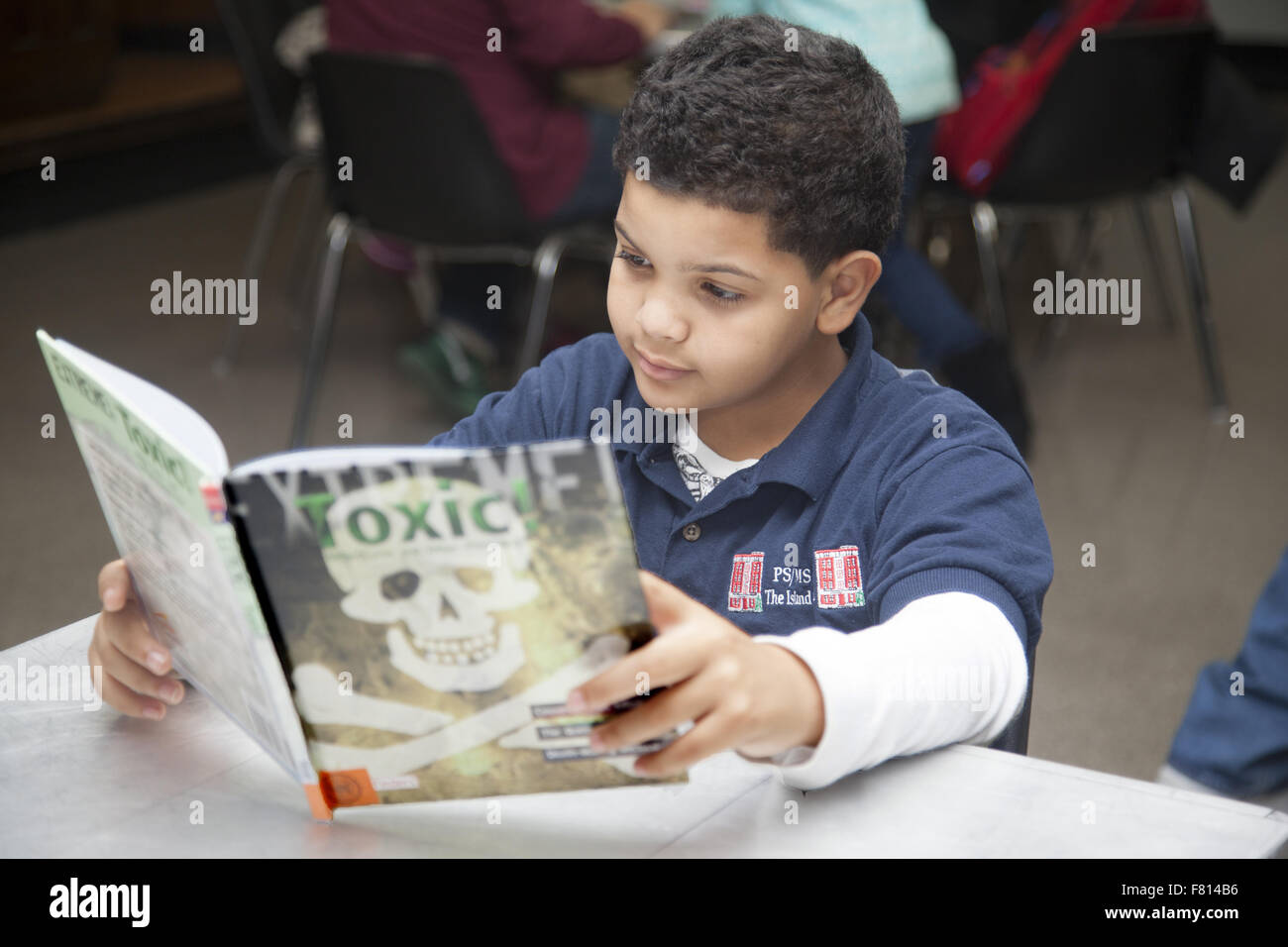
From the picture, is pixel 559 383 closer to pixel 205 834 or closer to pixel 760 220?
pixel 760 220

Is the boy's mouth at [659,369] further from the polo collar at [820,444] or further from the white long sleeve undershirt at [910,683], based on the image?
the white long sleeve undershirt at [910,683]

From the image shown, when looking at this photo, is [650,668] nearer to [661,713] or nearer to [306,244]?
[661,713]

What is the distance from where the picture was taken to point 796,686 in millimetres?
712

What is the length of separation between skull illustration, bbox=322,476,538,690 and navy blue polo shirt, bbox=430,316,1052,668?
31 centimetres

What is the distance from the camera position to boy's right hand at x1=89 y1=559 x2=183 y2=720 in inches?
33.0

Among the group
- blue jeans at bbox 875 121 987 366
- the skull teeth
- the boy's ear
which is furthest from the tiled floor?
the skull teeth

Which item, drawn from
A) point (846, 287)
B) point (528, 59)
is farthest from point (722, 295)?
point (528, 59)

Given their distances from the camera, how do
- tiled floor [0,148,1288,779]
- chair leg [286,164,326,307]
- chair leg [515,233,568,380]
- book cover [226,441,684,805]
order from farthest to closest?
chair leg [286,164,326,307]
chair leg [515,233,568,380]
tiled floor [0,148,1288,779]
book cover [226,441,684,805]

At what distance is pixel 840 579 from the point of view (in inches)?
39.4

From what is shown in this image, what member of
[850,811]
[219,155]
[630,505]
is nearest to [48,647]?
[630,505]

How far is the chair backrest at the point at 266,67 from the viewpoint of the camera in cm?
292

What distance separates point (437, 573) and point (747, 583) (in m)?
0.42

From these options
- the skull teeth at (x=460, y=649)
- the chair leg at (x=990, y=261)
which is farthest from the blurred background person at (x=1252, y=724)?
the chair leg at (x=990, y=261)

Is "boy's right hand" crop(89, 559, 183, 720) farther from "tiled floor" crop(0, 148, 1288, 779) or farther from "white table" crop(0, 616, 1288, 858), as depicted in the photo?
"tiled floor" crop(0, 148, 1288, 779)
